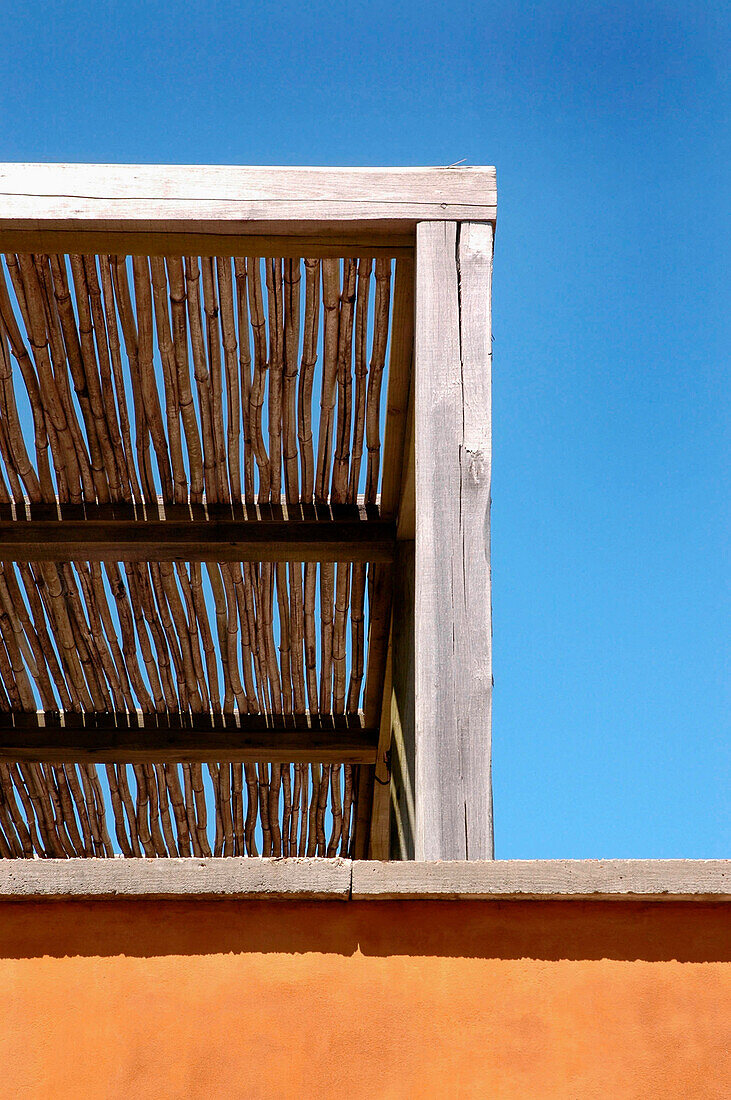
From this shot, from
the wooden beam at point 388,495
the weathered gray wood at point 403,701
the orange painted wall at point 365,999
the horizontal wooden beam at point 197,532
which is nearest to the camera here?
the orange painted wall at point 365,999

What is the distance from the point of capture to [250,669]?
448 centimetres

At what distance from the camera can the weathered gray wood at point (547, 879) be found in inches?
61.9

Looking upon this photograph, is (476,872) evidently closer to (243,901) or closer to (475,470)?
(243,901)

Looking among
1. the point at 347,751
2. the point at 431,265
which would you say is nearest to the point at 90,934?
the point at 431,265

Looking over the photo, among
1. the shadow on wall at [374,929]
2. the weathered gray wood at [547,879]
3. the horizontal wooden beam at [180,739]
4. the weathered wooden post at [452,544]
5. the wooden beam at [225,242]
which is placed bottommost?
the horizontal wooden beam at [180,739]

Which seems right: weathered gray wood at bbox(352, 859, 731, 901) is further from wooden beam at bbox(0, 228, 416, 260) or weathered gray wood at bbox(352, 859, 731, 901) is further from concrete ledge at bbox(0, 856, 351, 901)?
wooden beam at bbox(0, 228, 416, 260)

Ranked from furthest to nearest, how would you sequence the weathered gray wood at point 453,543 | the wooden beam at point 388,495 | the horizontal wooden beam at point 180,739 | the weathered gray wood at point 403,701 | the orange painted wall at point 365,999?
the horizontal wooden beam at point 180,739 → the weathered gray wood at point 403,701 → the wooden beam at point 388,495 → the weathered gray wood at point 453,543 → the orange painted wall at point 365,999

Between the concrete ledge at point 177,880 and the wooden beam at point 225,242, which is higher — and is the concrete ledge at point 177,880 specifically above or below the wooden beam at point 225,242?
below

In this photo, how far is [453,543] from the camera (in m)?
2.11

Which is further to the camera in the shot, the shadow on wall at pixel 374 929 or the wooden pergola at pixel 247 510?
the wooden pergola at pixel 247 510

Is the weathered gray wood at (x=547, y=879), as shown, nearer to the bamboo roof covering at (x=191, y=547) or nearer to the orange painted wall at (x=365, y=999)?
the orange painted wall at (x=365, y=999)

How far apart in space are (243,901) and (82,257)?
1.97m

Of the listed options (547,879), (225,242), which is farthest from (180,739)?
(547,879)

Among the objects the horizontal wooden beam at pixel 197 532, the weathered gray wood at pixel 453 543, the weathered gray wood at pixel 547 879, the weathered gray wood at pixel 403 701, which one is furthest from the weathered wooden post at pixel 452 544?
the horizontal wooden beam at pixel 197 532
